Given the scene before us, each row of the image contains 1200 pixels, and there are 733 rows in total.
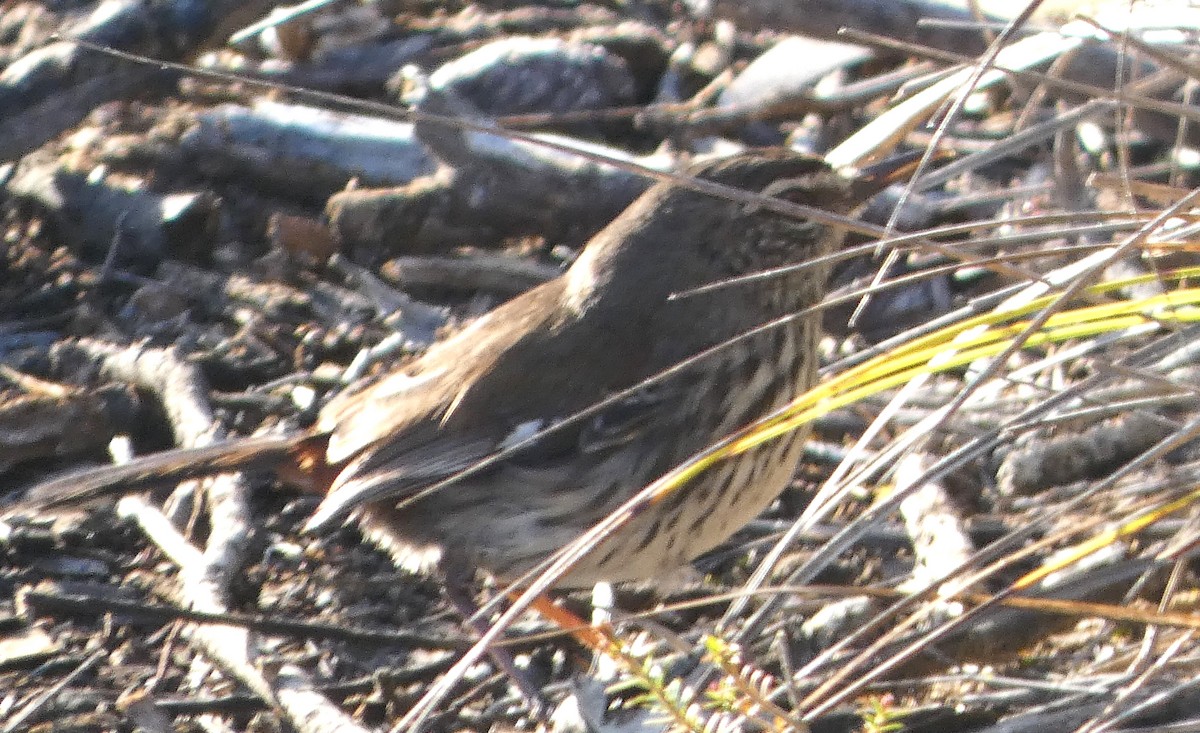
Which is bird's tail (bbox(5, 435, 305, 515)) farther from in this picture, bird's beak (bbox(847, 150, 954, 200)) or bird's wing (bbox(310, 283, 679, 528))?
bird's beak (bbox(847, 150, 954, 200))

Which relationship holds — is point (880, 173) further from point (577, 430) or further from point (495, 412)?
point (495, 412)

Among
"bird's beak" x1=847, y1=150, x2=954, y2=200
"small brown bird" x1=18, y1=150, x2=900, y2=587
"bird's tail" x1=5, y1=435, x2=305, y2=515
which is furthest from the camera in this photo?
"bird's beak" x1=847, y1=150, x2=954, y2=200

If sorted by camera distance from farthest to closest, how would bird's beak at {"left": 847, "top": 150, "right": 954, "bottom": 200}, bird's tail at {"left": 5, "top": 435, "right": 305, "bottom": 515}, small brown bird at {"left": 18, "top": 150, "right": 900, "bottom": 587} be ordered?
bird's beak at {"left": 847, "top": 150, "right": 954, "bottom": 200} → bird's tail at {"left": 5, "top": 435, "right": 305, "bottom": 515} → small brown bird at {"left": 18, "top": 150, "right": 900, "bottom": 587}

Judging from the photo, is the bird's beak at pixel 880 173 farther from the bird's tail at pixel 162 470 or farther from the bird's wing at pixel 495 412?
the bird's tail at pixel 162 470

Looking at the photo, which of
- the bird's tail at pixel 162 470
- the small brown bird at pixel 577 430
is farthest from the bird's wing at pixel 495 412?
the bird's tail at pixel 162 470

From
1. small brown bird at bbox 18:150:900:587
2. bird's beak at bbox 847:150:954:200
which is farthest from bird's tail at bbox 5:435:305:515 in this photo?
bird's beak at bbox 847:150:954:200

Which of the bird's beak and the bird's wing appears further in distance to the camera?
the bird's beak

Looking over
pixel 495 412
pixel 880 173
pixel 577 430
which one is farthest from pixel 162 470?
pixel 880 173

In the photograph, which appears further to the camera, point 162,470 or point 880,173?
point 880,173

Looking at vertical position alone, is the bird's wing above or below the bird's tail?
above
